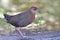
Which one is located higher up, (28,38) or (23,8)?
(23,8)

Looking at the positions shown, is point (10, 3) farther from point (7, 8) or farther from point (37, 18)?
point (37, 18)

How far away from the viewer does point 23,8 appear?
113 centimetres

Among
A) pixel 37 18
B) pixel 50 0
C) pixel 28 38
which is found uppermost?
pixel 50 0

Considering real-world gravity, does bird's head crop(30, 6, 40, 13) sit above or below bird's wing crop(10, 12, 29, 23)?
above

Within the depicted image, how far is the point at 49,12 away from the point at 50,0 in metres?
0.07

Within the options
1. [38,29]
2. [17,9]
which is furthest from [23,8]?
[38,29]

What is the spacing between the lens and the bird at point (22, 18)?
1.06 meters

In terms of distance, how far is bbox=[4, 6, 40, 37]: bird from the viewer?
3.47 ft

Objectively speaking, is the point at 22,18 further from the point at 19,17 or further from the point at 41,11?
the point at 41,11

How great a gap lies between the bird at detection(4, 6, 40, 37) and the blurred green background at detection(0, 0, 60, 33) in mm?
33

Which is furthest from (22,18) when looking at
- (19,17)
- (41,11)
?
(41,11)

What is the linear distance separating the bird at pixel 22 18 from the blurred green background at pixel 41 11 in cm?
3

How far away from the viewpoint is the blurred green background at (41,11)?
1.11 metres

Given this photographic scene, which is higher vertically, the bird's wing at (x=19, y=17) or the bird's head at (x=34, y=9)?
the bird's head at (x=34, y=9)
